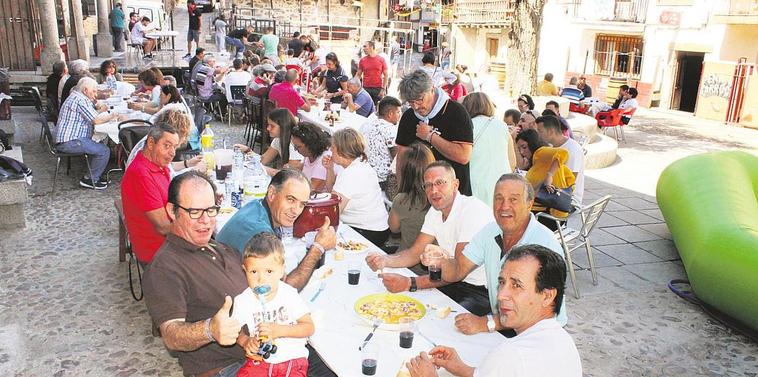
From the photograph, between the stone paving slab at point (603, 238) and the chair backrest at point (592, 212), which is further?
the stone paving slab at point (603, 238)

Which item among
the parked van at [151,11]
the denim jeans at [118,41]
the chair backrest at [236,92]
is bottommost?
the chair backrest at [236,92]

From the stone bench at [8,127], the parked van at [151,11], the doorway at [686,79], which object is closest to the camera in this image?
the stone bench at [8,127]

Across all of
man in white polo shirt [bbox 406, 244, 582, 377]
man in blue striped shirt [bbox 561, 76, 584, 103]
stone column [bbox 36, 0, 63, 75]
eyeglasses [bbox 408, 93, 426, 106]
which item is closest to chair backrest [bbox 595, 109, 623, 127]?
man in blue striped shirt [bbox 561, 76, 584, 103]

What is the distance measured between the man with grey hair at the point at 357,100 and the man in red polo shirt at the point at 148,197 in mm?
5366

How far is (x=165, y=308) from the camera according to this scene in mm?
→ 2338

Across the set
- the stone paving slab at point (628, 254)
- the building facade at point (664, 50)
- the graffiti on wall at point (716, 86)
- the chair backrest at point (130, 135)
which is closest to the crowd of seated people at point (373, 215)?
the chair backrest at point (130, 135)

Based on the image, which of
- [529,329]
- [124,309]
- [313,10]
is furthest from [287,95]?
[313,10]

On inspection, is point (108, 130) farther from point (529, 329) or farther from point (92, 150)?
point (529, 329)

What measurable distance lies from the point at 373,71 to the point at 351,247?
25.2ft

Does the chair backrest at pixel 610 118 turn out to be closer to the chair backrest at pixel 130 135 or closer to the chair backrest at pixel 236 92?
the chair backrest at pixel 236 92

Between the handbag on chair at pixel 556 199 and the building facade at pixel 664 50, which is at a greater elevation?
the building facade at pixel 664 50

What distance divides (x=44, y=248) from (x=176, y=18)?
88.0 ft

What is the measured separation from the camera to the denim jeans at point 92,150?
6938mm

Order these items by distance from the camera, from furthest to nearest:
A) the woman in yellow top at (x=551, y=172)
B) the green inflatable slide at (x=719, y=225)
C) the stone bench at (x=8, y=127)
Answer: the stone bench at (x=8, y=127), the woman in yellow top at (x=551, y=172), the green inflatable slide at (x=719, y=225)
